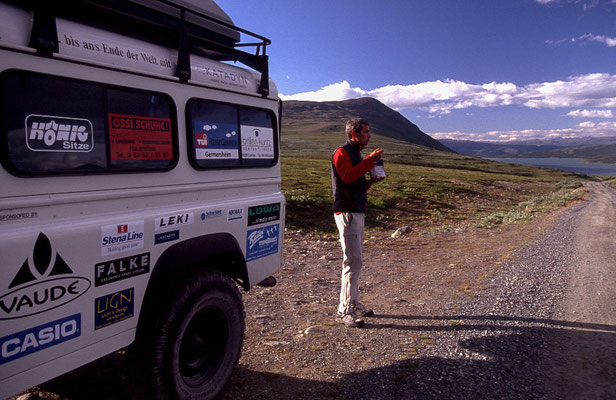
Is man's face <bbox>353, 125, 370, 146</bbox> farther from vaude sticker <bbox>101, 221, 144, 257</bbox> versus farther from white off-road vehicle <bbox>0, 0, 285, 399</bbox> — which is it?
vaude sticker <bbox>101, 221, 144, 257</bbox>

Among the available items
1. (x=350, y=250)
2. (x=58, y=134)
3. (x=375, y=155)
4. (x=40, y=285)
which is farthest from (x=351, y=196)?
(x=40, y=285)

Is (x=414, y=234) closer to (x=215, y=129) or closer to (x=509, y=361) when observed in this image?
(x=509, y=361)

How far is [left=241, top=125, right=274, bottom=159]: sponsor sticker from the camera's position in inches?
180

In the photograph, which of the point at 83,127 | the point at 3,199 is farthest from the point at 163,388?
the point at 83,127

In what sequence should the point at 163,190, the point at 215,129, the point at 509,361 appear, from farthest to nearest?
the point at 509,361 < the point at 215,129 < the point at 163,190

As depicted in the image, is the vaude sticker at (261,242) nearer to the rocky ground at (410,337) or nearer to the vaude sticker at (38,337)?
the rocky ground at (410,337)

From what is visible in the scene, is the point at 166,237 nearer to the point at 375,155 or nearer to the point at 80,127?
the point at 80,127

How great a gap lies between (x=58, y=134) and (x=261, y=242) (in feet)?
7.67

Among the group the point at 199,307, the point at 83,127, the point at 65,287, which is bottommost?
the point at 199,307

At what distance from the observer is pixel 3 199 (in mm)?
2455

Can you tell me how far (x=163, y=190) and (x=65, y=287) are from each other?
1.05m

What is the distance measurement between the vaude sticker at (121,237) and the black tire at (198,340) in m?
0.58

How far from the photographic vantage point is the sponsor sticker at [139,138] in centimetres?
317

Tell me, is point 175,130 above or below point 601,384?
above
